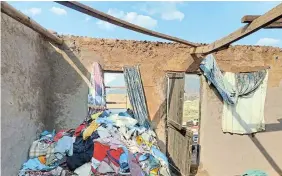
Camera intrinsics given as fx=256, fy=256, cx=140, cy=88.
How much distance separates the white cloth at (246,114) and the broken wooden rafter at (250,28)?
1.77 metres

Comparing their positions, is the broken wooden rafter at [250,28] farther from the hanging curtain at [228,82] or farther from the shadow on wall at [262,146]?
the shadow on wall at [262,146]

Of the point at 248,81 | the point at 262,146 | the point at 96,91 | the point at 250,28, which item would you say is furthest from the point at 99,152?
the point at 262,146

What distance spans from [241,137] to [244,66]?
66.0 inches

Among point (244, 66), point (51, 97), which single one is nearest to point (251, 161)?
point (244, 66)

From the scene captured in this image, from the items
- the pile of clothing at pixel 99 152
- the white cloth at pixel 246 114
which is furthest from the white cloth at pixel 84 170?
the white cloth at pixel 246 114

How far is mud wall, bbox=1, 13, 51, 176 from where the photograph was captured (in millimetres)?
3471

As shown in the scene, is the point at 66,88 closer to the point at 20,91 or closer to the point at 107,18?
the point at 20,91

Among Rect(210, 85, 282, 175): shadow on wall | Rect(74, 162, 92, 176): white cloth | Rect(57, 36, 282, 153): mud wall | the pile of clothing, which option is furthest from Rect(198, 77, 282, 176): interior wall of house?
Rect(74, 162, 92, 176): white cloth

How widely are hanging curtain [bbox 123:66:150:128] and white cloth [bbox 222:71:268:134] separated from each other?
1.96 metres

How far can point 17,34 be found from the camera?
3.93 meters

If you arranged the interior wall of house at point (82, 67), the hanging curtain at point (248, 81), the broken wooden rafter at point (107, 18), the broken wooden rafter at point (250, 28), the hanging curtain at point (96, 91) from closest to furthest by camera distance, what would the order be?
the broken wooden rafter at point (107, 18) → the broken wooden rafter at point (250, 28) → the interior wall of house at point (82, 67) → the hanging curtain at point (96, 91) → the hanging curtain at point (248, 81)

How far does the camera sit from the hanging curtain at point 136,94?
5.39 m

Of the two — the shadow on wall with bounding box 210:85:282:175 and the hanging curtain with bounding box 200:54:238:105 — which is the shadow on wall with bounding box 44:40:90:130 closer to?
the hanging curtain with bounding box 200:54:238:105

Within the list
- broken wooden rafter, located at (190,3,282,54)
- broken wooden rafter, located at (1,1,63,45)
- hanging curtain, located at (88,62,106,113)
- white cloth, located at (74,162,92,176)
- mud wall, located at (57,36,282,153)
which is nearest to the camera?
broken wooden rafter, located at (190,3,282,54)
